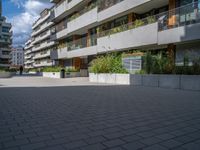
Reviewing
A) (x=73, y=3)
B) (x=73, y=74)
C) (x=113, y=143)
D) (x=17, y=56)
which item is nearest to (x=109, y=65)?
(x=73, y=74)

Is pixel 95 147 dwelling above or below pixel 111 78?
below

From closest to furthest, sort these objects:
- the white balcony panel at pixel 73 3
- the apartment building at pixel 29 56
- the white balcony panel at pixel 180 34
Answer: the white balcony panel at pixel 180 34 < the white balcony panel at pixel 73 3 < the apartment building at pixel 29 56

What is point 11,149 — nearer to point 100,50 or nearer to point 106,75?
point 106,75

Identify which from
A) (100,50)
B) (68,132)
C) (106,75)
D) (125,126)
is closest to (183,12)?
(106,75)

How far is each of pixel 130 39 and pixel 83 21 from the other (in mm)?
10620

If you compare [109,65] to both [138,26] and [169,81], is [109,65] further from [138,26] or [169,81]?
[169,81]

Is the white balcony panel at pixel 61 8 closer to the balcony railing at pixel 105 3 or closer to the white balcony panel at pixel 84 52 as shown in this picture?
the white balcony panel at pixel 84 52

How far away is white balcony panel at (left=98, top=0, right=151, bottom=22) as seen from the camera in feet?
60.6

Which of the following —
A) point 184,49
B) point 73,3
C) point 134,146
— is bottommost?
point 134,146

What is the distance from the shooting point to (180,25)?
46.8 feet

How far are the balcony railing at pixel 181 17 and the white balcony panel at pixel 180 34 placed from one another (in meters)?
0.35

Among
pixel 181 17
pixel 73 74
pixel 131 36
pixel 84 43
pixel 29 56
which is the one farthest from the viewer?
pixel 29 56

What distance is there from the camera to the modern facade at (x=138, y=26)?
46.3ft

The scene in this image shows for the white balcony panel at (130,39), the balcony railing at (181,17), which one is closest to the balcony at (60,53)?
the white balcony panel at (130,39)
